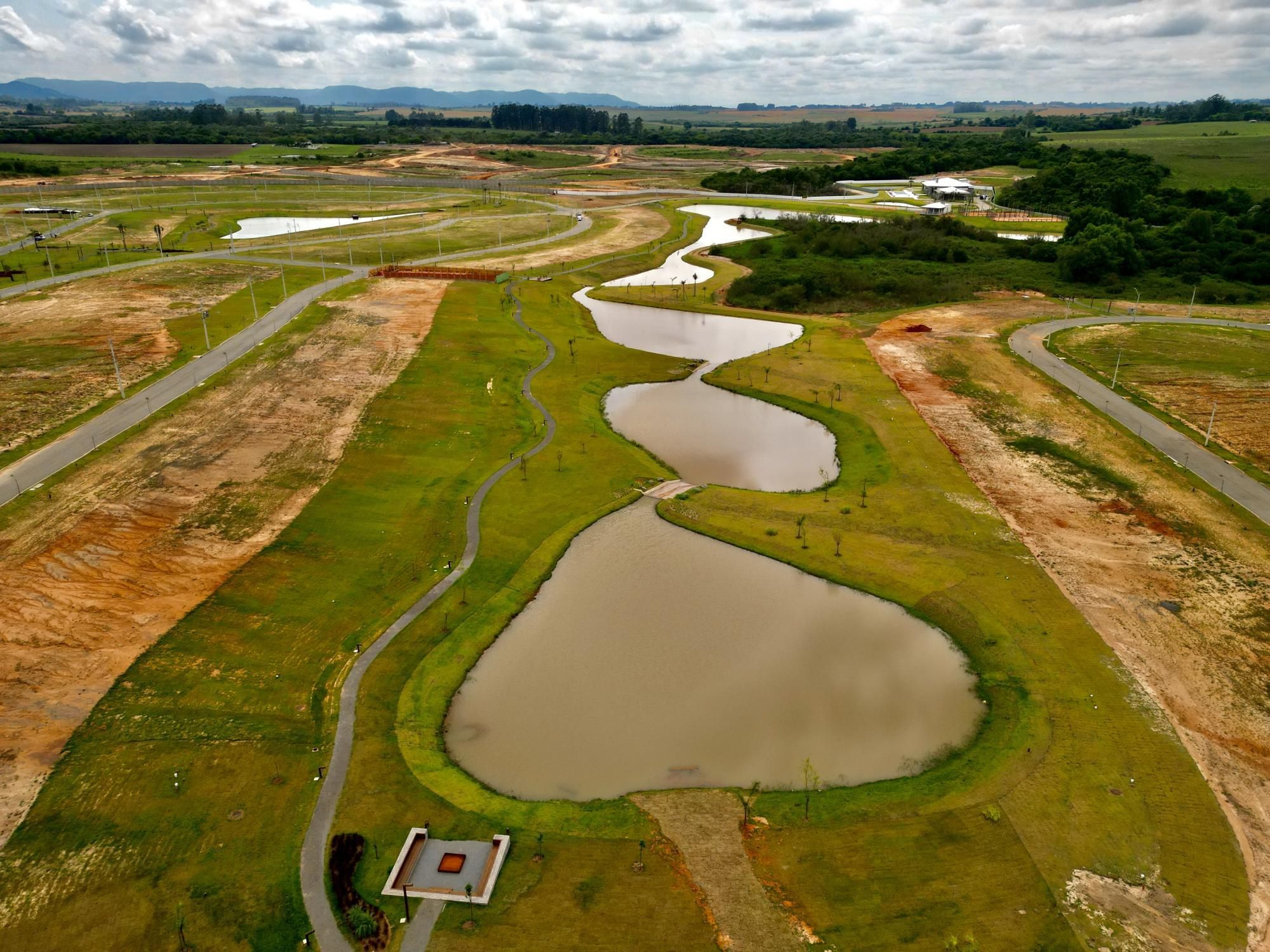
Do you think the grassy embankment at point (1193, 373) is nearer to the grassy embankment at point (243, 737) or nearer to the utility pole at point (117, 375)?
the grassy embankment at point (243, 737)

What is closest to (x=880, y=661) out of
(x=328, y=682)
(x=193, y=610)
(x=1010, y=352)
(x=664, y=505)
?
(x=664, y=505)

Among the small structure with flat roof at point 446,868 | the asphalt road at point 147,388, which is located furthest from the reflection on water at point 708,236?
the small structure with flat roof at point 446,868

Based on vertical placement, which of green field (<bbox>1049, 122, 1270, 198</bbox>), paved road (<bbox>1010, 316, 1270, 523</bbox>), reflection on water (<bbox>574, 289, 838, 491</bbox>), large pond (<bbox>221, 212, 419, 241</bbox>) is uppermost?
green field (<bbox>1049, 122, 1270, 198</bbox>)

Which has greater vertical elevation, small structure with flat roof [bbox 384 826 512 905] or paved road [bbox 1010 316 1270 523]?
paved road [bbox 1010 316 1270 523]

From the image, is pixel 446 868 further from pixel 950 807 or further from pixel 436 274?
pixel 436 274

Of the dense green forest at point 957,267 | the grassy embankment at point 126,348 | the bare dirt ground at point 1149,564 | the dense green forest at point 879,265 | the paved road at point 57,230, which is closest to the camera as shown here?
the bare dirt ground at point 1149,564

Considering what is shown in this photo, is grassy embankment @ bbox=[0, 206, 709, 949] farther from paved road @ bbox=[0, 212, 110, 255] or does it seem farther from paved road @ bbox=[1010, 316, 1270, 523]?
paved road @ bbox=[0, 212, 110, 255]

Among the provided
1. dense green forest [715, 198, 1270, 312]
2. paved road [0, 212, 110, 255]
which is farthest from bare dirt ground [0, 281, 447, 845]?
paved road [0, 212, 110, 255]
